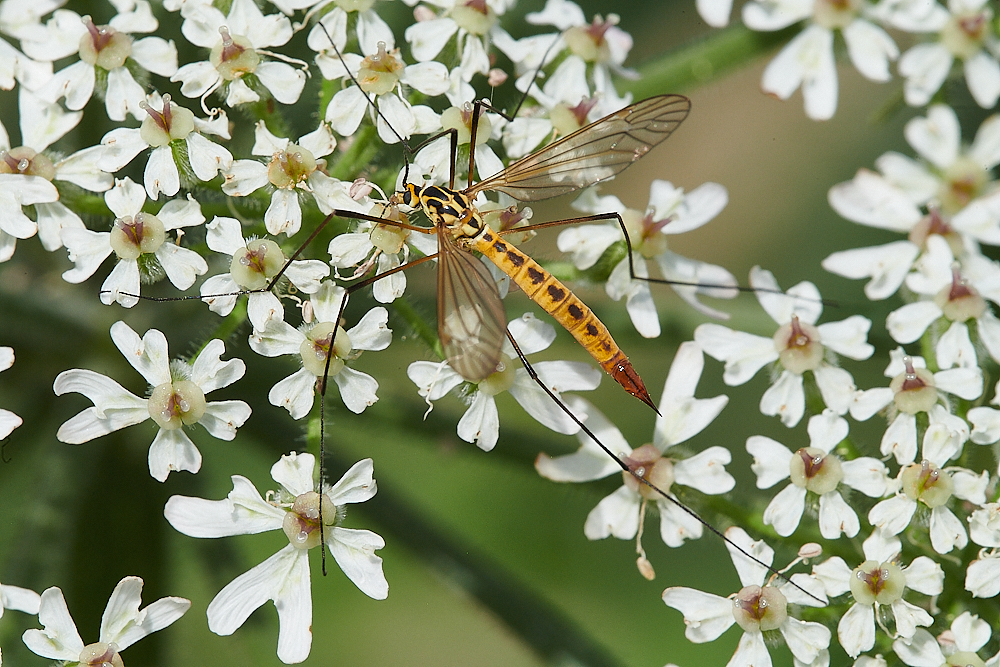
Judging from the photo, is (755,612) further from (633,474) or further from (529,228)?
(529,228)

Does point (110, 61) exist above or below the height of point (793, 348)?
above

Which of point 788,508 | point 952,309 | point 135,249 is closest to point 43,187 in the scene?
point 135,249

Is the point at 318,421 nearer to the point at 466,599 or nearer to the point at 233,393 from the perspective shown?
the point at 233,393

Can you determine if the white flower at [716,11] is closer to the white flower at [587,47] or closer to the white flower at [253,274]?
the white flower at [587,47]

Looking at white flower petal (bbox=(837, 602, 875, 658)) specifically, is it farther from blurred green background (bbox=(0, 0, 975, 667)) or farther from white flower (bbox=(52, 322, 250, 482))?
white flower (bbox=(52, 322, 250, 482))

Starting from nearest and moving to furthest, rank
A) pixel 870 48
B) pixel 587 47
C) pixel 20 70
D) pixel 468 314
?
pixel 468 314
pixel 20 70
pixel 587 47
pixel 870 48

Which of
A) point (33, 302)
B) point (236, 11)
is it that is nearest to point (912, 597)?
point (236, 11)
